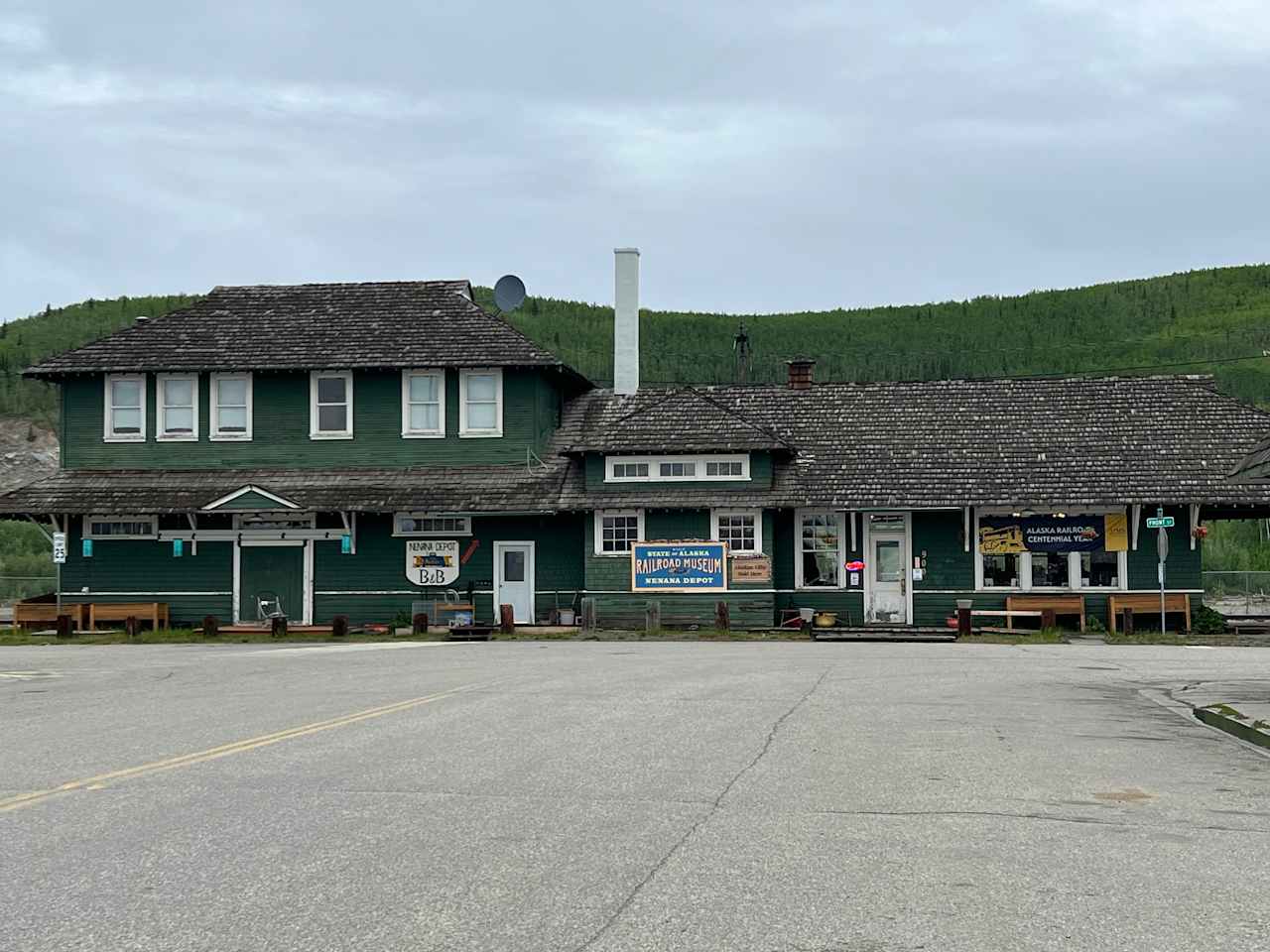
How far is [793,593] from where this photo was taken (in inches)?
1425

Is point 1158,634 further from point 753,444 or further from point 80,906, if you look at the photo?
point 80,906

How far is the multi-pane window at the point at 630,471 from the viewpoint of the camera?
3588 centimetres

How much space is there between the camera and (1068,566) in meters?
35.5

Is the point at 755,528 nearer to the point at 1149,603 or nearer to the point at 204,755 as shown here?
the point at 1149,603

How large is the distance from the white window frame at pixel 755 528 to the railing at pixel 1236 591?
17.2 m

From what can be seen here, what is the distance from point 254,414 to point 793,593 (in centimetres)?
1425

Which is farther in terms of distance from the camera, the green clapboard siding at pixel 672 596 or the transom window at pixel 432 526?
the transom window at pixel 432 526

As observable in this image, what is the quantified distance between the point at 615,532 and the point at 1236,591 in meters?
27.6

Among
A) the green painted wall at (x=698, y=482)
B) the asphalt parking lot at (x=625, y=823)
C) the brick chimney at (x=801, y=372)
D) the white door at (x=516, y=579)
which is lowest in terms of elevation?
the asphalt parking lot at (x=625, y=823)

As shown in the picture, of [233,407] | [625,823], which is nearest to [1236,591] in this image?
[233,407]

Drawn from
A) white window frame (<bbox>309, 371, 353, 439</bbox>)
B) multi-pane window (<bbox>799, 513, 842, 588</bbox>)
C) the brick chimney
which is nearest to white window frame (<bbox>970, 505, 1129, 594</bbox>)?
multi-pane window (<bbox>799, 513, 842, 588</bbox>)

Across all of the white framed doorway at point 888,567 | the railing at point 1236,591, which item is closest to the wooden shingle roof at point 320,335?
the white framed doorway at point 888,567

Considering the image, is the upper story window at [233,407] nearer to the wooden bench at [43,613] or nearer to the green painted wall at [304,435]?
the green painted wall at [304,435]

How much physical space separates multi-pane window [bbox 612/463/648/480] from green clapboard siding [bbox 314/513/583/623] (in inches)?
63.3
